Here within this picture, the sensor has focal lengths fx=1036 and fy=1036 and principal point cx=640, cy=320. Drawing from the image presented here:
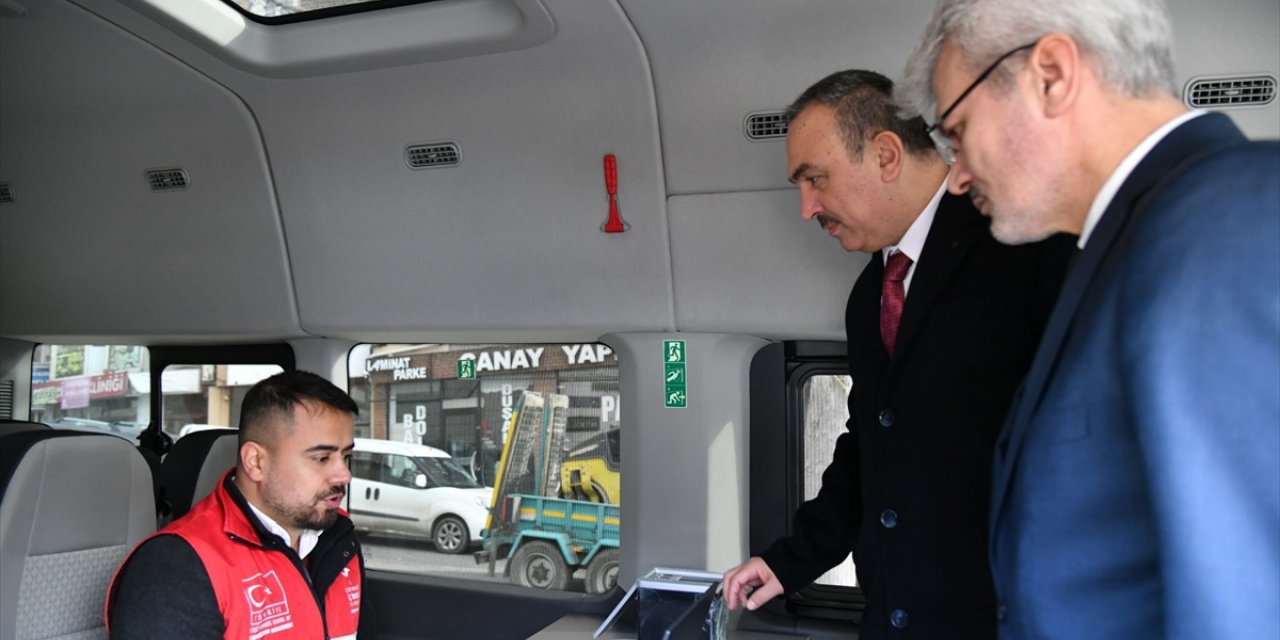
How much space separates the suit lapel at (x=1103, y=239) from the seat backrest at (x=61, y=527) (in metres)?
2.47

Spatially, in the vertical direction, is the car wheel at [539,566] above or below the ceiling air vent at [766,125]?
below

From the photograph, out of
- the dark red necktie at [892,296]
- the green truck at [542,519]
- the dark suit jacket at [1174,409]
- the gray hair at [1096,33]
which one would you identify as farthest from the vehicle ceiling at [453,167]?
the dark suit jacket at [1174,409]

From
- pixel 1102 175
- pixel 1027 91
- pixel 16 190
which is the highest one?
pixel 16 190

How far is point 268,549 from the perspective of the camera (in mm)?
2598

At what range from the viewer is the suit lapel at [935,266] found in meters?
1.83

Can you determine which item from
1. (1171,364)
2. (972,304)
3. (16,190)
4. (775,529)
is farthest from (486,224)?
(1171,364)

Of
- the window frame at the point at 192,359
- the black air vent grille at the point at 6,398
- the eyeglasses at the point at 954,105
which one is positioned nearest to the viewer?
the eyeglasses at the point at 954,105

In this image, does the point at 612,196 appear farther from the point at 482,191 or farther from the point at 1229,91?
the point at 1229,91

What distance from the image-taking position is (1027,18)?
1184mm

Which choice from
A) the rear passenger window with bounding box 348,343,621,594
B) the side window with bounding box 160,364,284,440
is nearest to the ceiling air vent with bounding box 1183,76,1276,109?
the rear passenger window with bounding box 348,343,621,594

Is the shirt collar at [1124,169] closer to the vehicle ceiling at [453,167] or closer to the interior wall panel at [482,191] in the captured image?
the vehicle ceiling at [453,167]

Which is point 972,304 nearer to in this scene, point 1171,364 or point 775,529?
point 1171,364

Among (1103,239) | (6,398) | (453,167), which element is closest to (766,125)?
(453,167)

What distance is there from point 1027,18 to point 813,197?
103 cm
